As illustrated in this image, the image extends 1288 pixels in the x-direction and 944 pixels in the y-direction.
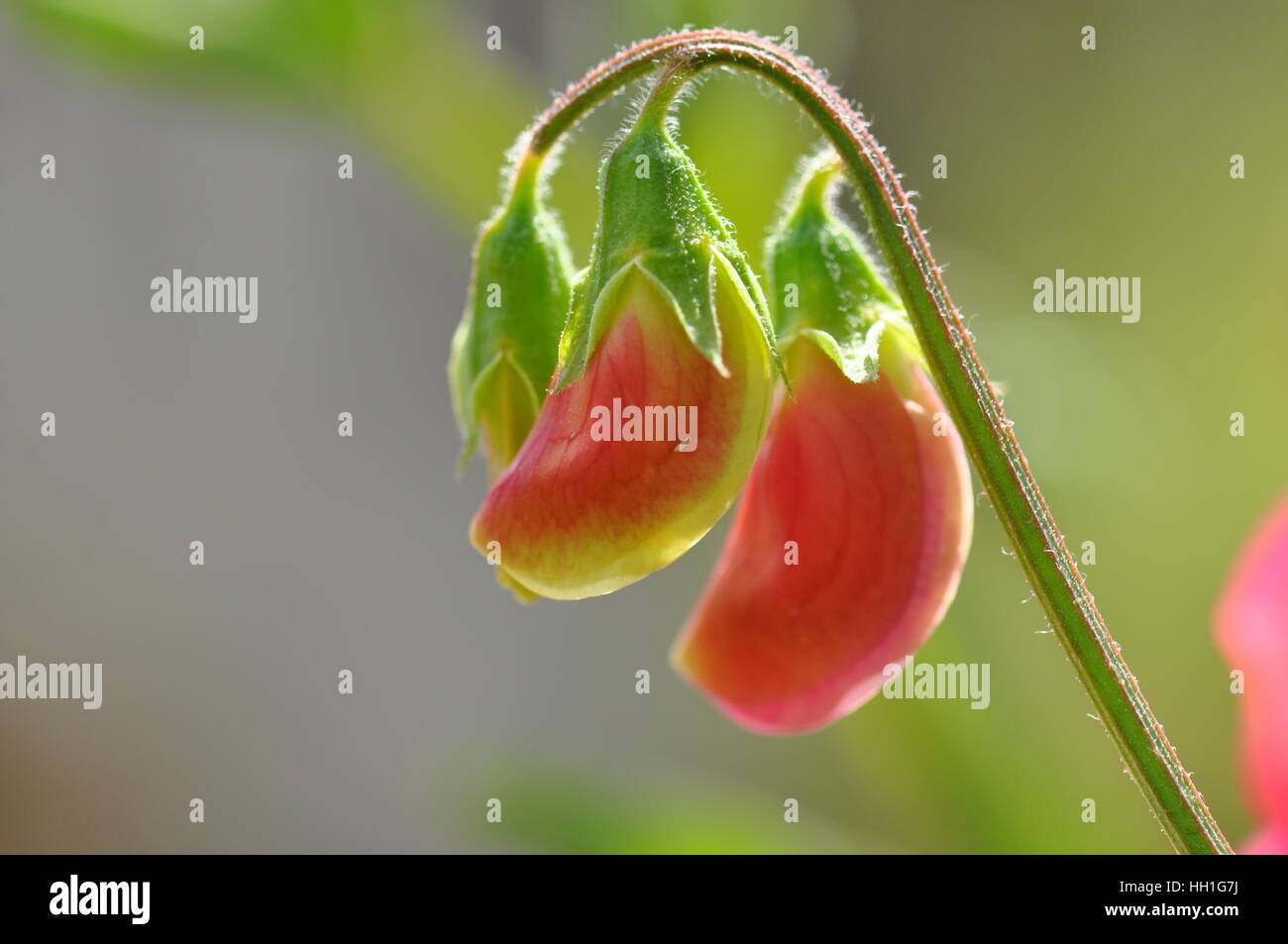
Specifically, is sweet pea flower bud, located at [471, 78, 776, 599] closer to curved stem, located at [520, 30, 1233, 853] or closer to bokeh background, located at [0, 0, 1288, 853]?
curved stem, located at [520, 30, 1233, 853]

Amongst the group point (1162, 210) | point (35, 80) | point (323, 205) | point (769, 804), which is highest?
point (35, 80)

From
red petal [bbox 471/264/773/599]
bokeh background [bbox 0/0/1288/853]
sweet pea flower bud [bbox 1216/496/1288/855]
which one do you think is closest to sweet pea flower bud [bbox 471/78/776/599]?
red petal [bbox 471/264/773/599]

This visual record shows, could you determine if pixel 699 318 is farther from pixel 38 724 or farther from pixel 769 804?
pixel 38 724

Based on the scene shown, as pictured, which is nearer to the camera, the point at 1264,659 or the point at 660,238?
the point at 660,238

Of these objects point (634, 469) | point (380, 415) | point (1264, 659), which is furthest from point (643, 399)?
point (380, 415)

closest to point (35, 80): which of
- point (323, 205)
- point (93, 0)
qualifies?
point (323, 205)

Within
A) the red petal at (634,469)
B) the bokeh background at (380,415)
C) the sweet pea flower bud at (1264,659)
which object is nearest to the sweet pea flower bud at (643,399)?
the red petal at (634,469)

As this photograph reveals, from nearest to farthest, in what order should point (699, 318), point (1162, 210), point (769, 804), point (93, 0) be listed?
point (699, 318), point (93, 0), point (1162, 210), point (769, 804)

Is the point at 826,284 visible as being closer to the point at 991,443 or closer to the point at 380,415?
the point at 991,443

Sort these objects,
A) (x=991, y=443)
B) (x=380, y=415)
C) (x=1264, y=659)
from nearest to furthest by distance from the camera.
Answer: (x=991, y=443)
(x=1264, y=659)
(x=380, y=415)
